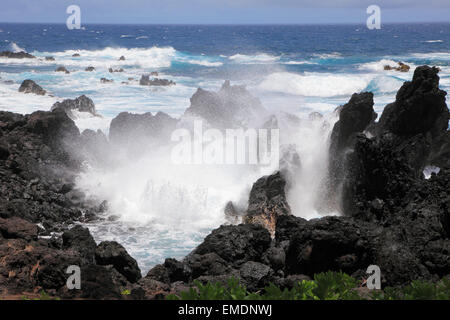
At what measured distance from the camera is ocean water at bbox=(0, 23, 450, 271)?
51.4 feet

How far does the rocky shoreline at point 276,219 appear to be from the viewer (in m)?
8.54

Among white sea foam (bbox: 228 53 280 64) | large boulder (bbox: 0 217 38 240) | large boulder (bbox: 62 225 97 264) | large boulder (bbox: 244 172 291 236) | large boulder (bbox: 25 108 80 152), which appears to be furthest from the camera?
white sea foam (bbox: 228 53 280 64)

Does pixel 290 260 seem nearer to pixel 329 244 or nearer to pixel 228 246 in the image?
pixel 329 244

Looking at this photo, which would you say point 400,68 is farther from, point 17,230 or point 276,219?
point 17,230

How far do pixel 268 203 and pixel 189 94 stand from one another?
27.9 meters

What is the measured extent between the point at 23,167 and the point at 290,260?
10181mm

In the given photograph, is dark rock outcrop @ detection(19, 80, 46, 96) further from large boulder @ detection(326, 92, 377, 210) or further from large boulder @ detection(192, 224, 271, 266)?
large boulder @ detection(192, 224, 271, 266)

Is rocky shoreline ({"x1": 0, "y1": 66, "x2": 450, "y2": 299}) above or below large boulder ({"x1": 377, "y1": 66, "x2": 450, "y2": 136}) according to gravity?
below

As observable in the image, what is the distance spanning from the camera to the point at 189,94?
135 feet

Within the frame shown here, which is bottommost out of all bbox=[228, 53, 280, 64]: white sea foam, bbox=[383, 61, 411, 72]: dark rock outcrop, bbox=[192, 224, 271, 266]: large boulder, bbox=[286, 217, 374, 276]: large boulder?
bbox=[192, 224, 271, 266]: large boulder

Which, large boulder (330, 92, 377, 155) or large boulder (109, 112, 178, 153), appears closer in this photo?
large boulder (330, 92, 377, 155)

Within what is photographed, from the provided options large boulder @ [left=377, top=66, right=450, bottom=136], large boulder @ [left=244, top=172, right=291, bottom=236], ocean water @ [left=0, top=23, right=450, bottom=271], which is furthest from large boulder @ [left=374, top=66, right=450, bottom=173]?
large boulder @ [left=244, top=172, right=291, bottom=236]

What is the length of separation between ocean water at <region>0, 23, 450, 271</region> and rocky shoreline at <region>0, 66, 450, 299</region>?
1.32m

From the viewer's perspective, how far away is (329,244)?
9.28 meters
